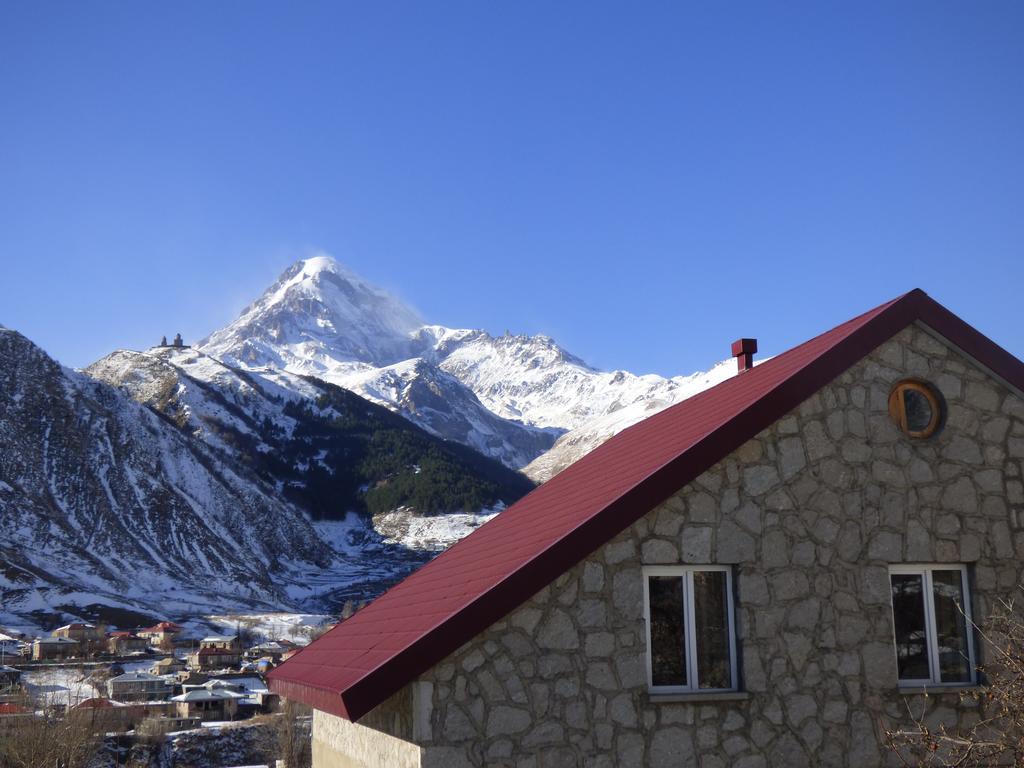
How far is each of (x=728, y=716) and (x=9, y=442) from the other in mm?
136813

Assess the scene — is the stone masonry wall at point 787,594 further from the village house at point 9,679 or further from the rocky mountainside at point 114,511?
the rocky mountainside at point 114,511

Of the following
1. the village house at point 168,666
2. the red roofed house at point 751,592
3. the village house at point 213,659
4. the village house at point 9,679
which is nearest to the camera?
the red roofed house at point 751,592

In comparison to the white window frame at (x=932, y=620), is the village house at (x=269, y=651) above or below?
above

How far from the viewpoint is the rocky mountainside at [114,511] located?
374ft

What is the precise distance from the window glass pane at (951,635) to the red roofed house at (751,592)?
2 centimetres

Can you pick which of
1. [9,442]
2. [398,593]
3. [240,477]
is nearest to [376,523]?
[240,477]

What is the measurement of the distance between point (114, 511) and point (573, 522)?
131224mm

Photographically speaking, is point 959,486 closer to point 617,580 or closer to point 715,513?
point 715,513

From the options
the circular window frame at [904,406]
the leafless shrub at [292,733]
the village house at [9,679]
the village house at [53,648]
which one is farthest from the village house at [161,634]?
the circular window frame at [904,406]

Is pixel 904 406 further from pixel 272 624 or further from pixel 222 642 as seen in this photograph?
pixel 272 624

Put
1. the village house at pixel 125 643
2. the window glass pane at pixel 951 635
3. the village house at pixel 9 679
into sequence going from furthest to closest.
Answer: the village house at pixel 125 643
the village house at pixel 9 679
the window glass pane at pixel 951 635

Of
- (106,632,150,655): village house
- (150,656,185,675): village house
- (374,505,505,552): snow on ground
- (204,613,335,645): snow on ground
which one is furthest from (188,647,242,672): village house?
(374,505,505,552): snow on ground

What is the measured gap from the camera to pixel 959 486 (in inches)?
344

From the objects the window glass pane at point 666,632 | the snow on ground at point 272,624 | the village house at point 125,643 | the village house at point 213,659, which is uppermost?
the snow on ground at point 272,624
